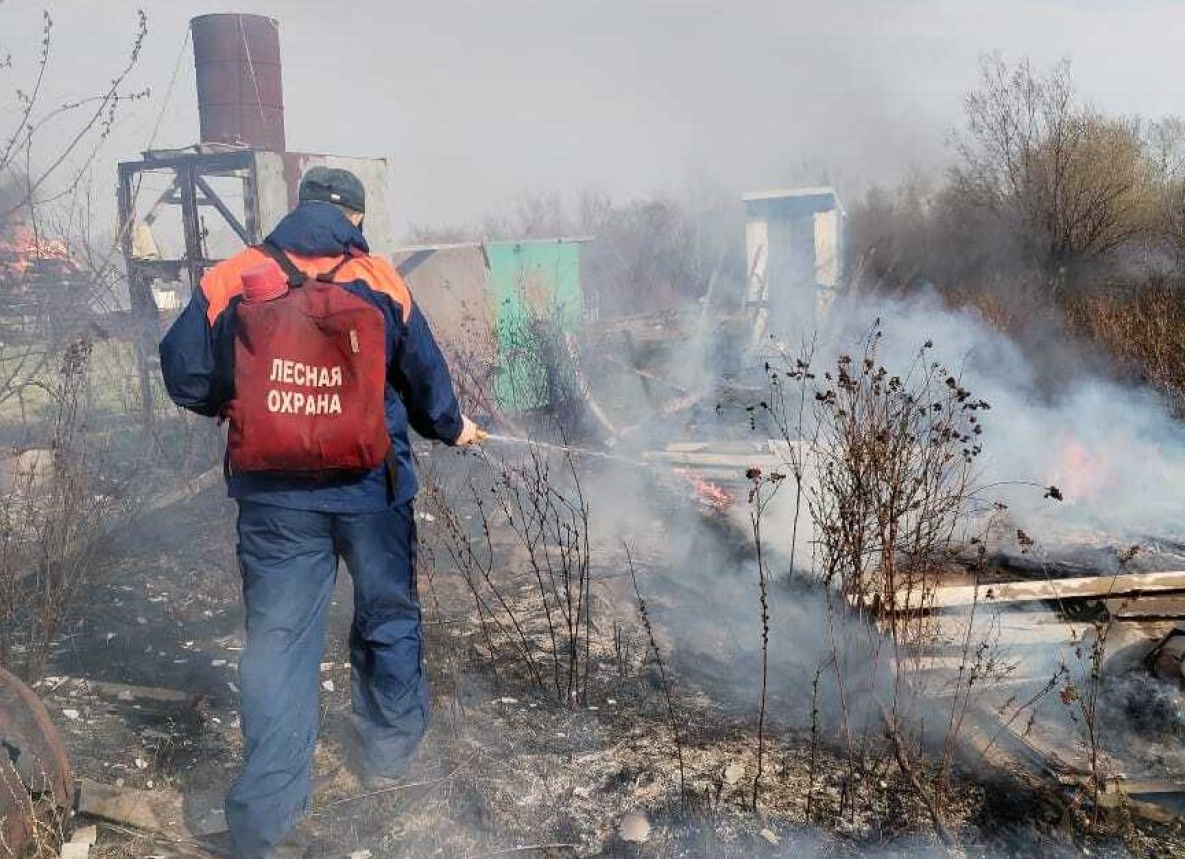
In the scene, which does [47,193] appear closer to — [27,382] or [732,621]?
[27,382]

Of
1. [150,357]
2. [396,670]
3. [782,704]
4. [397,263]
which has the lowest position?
[782,704]

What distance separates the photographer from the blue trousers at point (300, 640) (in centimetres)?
283

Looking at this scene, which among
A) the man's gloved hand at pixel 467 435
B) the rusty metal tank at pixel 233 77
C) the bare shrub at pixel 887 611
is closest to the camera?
the bare shrub at pixel 887 611

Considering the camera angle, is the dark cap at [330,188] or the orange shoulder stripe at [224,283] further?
the dark cap at [330,188]

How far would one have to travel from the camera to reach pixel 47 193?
4.54 m

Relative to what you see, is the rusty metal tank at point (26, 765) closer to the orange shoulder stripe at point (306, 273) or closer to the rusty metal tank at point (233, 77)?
the orange shoulder stripe at point (306, 273)

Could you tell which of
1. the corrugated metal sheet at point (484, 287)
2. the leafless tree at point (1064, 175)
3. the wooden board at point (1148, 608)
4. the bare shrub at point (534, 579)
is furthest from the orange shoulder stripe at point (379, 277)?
the leafless tree at point (1064, 175)

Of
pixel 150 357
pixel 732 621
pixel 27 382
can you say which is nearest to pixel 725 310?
pixel 150 357

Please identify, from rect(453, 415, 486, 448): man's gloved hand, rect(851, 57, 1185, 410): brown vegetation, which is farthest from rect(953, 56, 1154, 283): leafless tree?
rect(453, 415, 486, 448): man's gloved hand

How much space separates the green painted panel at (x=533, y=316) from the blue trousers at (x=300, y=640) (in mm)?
5155

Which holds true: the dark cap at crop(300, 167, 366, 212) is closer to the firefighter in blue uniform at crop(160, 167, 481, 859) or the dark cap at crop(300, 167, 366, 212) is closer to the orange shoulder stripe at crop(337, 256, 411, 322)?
the firefighter in blue uniform at crop(160, 167, 481, 859)

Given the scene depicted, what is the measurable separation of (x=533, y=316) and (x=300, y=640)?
20.3 ft

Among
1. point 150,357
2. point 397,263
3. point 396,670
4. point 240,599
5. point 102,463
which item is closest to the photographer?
point 396,670

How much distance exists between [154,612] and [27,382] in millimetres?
1447
